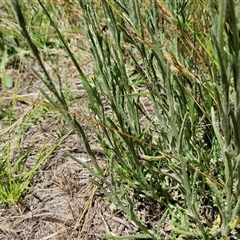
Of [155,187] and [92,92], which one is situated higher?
[92,92]

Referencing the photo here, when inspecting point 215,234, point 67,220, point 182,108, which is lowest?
point 67,220

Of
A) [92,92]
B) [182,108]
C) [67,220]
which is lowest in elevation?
[67,220]

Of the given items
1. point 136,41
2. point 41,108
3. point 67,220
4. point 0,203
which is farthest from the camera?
point 41,108

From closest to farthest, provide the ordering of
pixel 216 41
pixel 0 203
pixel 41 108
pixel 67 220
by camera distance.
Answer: pixel 216 41
pixel 67 220
pixel 0 203
pixel 41 108

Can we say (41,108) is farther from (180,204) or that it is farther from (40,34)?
(180,204)

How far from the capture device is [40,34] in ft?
7.52

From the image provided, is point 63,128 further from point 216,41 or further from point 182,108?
point 216,41

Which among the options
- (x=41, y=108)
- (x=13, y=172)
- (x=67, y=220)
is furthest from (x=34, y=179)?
(x=41, y=108)

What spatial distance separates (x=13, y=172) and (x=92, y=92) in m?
0.69

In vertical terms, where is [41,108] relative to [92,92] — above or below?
below

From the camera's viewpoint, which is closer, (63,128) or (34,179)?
(34,179)

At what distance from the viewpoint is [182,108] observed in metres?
1.23

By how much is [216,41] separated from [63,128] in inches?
45.6

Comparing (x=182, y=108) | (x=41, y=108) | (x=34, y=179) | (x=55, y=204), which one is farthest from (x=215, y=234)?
(x=41, y=108)
